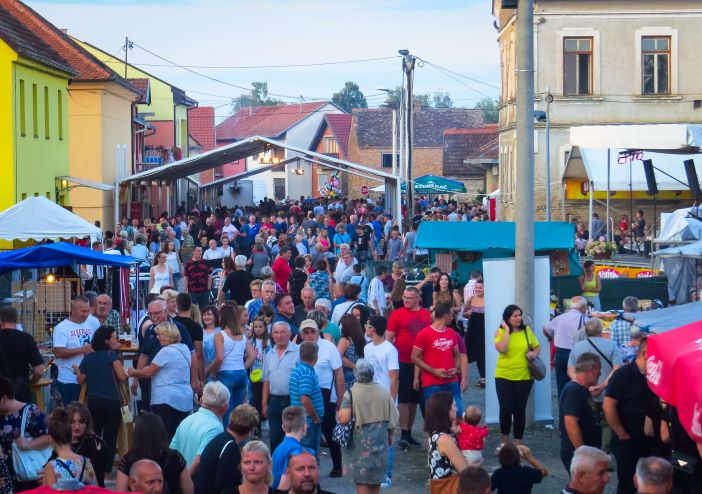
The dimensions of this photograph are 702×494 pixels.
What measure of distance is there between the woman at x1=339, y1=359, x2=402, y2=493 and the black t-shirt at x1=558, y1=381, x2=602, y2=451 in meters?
1.45

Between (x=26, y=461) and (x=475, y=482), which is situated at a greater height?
(x=475, y=482)

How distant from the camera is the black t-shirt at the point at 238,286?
18000 mm

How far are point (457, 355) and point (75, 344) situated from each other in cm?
384

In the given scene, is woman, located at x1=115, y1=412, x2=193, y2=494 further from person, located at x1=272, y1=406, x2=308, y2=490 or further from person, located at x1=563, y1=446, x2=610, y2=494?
person, located at x1=563, y1=446, x2=610, y2=494

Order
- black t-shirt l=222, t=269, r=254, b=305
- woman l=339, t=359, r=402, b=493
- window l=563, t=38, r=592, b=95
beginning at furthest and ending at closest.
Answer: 1. window l=563, t=38, r=592, b=95
2. black t-shirt l=222, t=269, r=254, b=305
3. woman l=339, t=359, r=402, b=493

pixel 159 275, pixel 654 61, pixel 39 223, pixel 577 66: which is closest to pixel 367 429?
pixel 39 223

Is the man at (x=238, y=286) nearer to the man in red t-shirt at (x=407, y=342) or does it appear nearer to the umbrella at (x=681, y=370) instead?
the man in red t-shirt at (x=407, y=342)

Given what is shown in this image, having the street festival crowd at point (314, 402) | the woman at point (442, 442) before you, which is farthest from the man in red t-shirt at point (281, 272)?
the woman at point (442, 442)

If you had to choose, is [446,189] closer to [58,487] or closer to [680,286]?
[680,286]

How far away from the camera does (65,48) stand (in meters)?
41.3

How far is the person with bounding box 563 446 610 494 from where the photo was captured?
7070 mm

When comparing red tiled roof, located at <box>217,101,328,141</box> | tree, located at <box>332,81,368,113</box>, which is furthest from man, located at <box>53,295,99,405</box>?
tree, located at <box>332,81,368,113</box>

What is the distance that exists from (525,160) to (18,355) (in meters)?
6.31

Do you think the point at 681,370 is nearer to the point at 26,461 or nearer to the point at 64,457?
the point at 64,457
